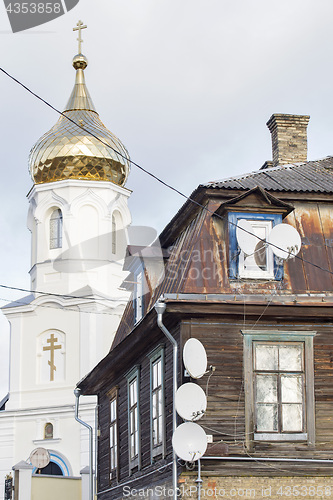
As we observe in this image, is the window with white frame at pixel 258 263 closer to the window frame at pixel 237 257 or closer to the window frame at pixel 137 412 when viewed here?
the window frame at pixel 237 257

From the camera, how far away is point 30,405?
163 ft

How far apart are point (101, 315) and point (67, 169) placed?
755 centimetres

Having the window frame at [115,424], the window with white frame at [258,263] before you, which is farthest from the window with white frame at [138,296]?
the window with white frame at [258,263]

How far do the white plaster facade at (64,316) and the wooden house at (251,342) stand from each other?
26.4 m

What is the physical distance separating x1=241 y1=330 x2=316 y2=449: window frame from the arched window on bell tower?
105ft

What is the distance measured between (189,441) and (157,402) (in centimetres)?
346

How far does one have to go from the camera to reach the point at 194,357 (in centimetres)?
1883

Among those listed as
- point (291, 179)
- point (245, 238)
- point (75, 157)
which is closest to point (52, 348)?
point (75, 157)

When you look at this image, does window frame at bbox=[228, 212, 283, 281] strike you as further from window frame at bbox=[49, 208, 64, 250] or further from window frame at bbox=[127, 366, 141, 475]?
window frame at bbox=[49, 208, 64, 250]

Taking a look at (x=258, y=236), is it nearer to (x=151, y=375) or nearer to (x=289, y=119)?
(x=151, y=375)

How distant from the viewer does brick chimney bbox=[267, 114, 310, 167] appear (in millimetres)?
25936

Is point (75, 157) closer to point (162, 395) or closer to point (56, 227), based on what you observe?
point (56, 227)

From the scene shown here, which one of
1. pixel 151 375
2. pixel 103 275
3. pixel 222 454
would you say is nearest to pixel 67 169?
pixel 103 275

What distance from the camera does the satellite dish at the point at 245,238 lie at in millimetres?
19953
